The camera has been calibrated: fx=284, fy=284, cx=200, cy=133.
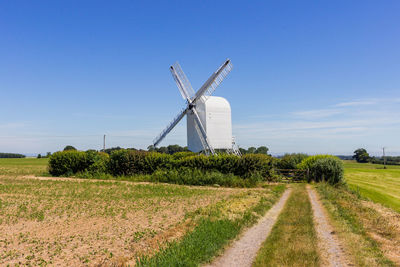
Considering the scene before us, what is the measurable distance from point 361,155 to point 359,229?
377 ft

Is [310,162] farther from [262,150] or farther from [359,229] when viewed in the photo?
[262,150]

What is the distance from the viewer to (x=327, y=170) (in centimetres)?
2444

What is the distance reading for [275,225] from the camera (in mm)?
10062

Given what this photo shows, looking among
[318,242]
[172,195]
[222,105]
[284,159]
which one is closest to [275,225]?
[318,242]

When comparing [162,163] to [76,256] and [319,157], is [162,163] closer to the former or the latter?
[319,157]

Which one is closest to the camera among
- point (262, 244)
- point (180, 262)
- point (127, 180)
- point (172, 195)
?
point (180, 262)

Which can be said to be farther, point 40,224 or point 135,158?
point 135,158

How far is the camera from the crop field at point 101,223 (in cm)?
738

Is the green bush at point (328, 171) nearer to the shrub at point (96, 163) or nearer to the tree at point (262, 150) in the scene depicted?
the shrub at point (96, 163)

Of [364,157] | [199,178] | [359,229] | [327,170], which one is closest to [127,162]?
[199,178]

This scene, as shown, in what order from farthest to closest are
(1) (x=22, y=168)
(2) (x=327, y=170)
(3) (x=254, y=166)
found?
(1) (x=22, y=168)
(2) (x=327, y=170)
(3) (x=254, y=166)

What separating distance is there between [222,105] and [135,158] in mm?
14016

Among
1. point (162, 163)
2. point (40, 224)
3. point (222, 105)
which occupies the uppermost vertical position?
point (222, 105)

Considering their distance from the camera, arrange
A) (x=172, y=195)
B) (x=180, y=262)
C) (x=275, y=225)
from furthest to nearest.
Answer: (x=172, y=195) < (x=275, y=225) < (x=180, y=262)
